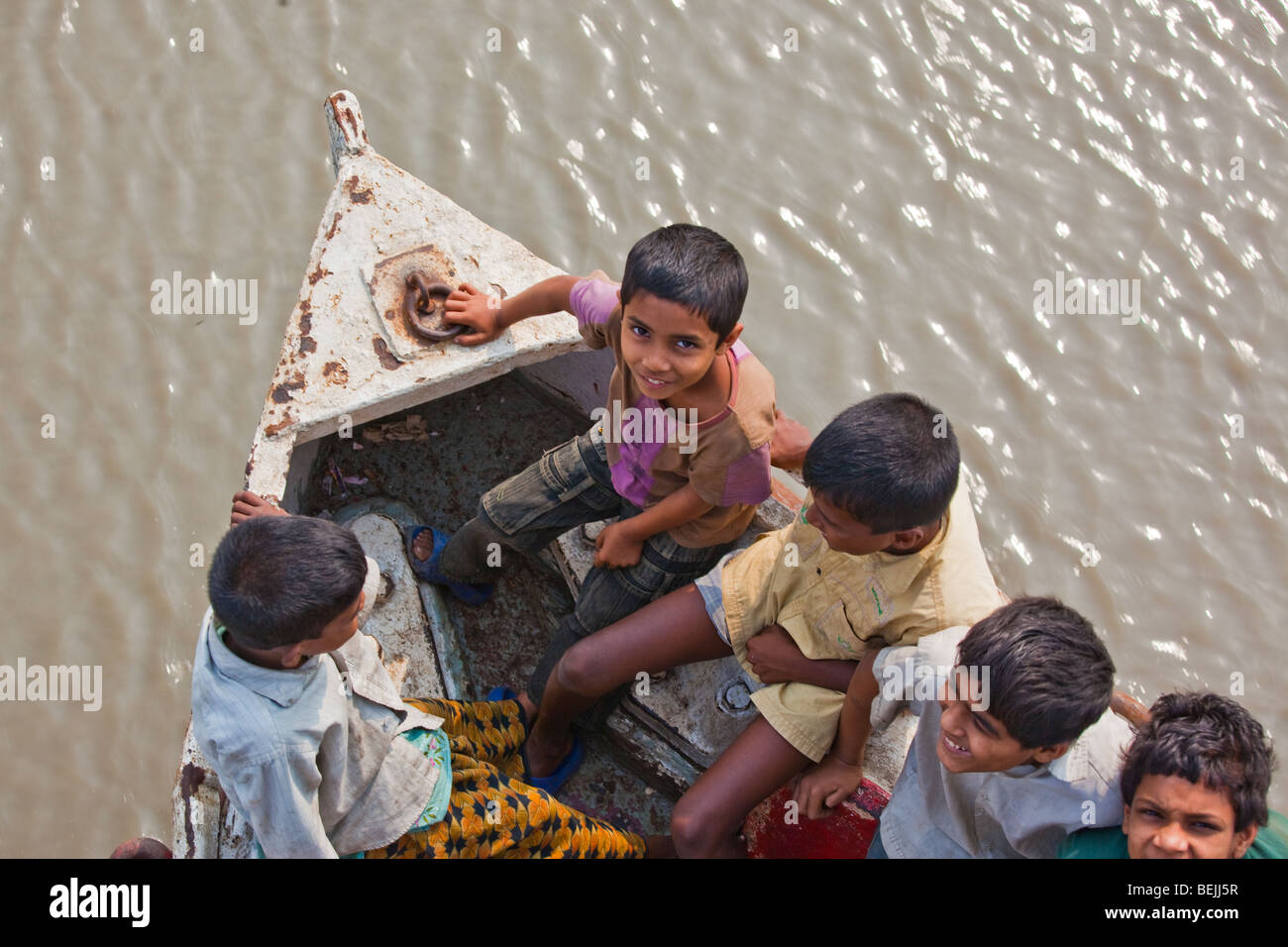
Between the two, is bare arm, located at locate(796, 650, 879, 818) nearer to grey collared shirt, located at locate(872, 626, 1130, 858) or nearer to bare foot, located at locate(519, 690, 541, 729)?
grey collared shirt, located at locate(872, 626, 1130, 858)

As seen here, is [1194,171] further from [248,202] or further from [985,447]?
[248,202]

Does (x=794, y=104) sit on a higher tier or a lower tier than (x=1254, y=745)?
higher

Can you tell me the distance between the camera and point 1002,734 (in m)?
1.83

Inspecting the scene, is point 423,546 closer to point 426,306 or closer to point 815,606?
point 426,306

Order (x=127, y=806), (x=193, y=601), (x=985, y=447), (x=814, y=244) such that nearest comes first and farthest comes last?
(x=127, y=806) < (x=193, y=601) < (x=985, y=447) < (x=814, y=244)

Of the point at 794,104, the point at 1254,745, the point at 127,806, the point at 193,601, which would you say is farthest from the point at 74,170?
the point at 1254,745

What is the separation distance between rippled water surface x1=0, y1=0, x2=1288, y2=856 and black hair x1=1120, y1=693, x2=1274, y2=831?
1.91 meters

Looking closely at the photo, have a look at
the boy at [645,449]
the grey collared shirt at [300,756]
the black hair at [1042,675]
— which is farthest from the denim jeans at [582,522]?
the black hair at [1042,675]

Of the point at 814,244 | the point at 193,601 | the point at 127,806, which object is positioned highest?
the point at 814,244

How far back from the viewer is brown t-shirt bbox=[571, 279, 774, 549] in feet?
7.61

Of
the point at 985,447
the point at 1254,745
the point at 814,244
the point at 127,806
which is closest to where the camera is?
the point at 1254,745

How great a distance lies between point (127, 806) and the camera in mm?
3268

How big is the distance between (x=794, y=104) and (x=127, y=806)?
11.3 ft

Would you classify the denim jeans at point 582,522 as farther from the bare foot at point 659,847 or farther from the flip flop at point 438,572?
the bare foot at point 659,847
